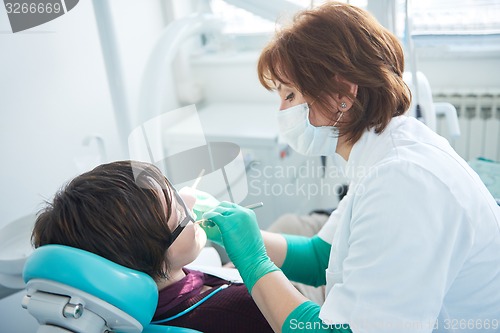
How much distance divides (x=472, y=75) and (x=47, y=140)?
202 centimetres

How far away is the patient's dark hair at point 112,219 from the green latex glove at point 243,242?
0.13m

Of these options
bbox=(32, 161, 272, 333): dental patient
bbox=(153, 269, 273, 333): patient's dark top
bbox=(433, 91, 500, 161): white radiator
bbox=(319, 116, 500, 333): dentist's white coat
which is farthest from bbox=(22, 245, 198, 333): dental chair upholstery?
bbox=(433, 91, 500, 161): white radiator

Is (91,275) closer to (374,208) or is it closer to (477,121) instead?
(374,208)

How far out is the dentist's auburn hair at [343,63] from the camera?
105 centimetres

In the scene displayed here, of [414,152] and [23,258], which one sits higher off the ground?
[414,152]

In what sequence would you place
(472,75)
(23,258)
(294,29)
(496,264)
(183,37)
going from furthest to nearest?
1. (472,75)
2. (183,37)
3. (23,258)
4. (294,29)
5. (496,264)

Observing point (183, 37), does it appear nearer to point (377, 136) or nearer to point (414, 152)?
point (377, 136)

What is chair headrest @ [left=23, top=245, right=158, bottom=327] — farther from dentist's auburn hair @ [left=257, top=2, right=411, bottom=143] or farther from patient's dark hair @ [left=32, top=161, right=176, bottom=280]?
dentist's auburn hair @ [left=257, top=2, right=411, bottom=143]

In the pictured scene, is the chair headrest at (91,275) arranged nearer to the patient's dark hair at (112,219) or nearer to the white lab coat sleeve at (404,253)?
the patient's dark hair at (112,219)

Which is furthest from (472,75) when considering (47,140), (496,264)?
(47,140)

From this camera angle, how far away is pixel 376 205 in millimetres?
920

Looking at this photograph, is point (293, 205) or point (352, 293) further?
point (293, 205)

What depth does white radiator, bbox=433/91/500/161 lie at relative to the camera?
2.30 metres

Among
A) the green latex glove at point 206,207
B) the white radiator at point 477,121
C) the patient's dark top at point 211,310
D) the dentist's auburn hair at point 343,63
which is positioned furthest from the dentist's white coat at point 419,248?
the white radiator at point 477,121
